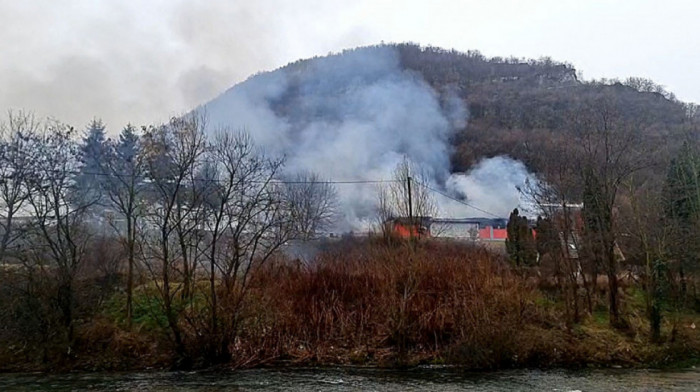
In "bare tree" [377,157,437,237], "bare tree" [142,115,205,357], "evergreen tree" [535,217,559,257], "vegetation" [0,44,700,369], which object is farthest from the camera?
"bare tree" [377,157,437,237]

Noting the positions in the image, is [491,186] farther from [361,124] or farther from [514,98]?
[514,98]

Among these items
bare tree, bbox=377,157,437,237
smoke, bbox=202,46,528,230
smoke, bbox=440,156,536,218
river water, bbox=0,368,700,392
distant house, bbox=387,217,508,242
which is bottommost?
river water, bbox=0,368,700,392

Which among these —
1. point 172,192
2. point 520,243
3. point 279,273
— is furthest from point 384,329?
point 520,243

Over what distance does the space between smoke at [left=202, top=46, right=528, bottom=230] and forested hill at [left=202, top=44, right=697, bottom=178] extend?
26 cm

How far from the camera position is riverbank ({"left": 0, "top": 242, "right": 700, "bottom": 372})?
2123 centimetres

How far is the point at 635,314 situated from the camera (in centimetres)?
2417

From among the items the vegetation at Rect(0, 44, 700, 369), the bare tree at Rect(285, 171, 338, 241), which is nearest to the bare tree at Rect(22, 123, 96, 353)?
the vegetation at Rect(0, 44, 700, 369)

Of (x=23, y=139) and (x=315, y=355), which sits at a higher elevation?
(x=23, y=139)

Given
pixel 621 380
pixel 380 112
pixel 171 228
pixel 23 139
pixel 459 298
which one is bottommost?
pixel 621 380

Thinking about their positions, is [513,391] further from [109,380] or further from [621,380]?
[109,380]

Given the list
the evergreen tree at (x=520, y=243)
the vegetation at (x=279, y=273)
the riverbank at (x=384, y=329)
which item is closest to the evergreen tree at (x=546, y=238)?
the vegetation at (x=279, y=273)

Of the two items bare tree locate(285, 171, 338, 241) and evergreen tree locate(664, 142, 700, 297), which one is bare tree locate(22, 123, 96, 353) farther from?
evergreen tree locate(664, 142, 700, 297)

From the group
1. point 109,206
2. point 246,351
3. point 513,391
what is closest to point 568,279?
point 513,391

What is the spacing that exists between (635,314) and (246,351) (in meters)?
15.4
